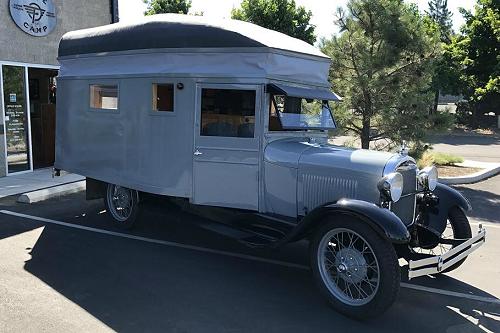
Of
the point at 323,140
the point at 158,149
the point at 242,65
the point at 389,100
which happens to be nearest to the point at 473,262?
the point at 323,140

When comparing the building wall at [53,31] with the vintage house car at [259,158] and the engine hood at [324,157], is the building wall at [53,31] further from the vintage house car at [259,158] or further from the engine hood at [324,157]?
the engine hood at [324,157]

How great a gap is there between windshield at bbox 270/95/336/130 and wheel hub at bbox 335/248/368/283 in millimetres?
1696

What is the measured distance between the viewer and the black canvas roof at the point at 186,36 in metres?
5.43

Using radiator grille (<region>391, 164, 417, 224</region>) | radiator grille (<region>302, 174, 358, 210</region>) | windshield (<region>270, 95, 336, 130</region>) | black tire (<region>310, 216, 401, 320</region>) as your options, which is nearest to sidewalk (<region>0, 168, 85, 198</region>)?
windshield (<region>270, 95, 336, 130</region>)

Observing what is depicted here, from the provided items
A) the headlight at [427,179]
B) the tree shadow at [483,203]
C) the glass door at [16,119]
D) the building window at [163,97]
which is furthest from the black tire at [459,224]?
A: the glass door at [16,119]

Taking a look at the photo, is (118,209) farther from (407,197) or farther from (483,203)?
(483,203)

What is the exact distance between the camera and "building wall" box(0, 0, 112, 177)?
32.1 feet

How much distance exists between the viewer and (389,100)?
35.1 feet

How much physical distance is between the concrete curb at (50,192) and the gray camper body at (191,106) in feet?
7.05

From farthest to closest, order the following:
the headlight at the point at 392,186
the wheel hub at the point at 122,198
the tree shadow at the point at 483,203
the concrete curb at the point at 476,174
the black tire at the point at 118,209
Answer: the concrete curb at the point at 476,174 → the tree shadow at the point at 483,203 → the wheel hub at the point at 122,198 → the black tire at the point at 118,209 → the headlight at the point at 392,186

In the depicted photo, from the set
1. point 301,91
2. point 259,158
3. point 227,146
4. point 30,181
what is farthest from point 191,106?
point 30,181

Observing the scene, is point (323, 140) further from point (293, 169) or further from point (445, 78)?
point (445, 78)

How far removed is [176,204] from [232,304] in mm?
2144

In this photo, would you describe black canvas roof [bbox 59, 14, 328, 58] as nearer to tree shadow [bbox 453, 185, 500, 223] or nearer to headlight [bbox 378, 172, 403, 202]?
headlight [bbox 378, 172, 403, 202]
